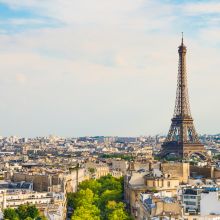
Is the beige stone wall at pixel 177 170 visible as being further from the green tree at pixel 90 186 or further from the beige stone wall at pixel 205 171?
the green tree at pixel 90 186

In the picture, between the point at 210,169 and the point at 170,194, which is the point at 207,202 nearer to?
the point at 170,194

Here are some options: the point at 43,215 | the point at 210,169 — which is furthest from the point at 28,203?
the point at 210,169

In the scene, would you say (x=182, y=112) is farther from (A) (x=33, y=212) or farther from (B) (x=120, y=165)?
(A) (x=33, y=212)

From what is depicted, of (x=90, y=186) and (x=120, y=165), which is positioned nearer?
(x=90, y=186)

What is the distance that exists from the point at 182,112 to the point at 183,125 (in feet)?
13.4

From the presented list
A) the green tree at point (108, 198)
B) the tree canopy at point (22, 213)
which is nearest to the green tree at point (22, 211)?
the tree canopy at point (22, 213)

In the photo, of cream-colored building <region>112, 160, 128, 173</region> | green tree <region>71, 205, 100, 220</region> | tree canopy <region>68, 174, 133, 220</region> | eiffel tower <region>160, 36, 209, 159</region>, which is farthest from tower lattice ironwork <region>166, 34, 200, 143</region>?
green tree <region>71, 205, 100, 220</region>

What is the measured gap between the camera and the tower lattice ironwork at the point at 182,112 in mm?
143875

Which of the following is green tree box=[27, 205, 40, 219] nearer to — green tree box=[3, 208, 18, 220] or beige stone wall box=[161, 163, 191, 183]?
green tree box=[3, 208, 18, 220]

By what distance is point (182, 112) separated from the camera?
14512 centimetres

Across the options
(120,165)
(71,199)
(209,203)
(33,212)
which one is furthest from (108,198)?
(120,165)

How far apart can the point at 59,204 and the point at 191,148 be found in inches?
3849

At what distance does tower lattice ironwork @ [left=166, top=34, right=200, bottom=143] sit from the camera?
143875mm

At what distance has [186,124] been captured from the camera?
14425 centimetres
